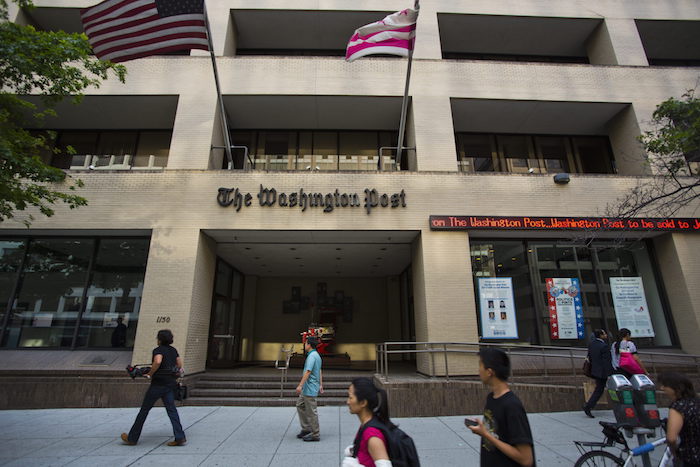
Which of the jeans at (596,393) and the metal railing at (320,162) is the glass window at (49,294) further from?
the jeans at (596,393)

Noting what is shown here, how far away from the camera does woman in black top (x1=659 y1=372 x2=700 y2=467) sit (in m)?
3.18

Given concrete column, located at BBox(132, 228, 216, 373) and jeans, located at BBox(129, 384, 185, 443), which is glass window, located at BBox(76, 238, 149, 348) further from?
jeans, located at BBox(129, 384, 185, 443)

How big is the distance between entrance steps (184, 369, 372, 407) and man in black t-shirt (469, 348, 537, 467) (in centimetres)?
719

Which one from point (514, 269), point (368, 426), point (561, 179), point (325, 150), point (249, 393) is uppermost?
point (325, 150)

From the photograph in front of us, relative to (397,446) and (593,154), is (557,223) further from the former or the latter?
(397,446)

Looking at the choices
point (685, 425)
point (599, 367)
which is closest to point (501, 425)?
point (685, 425)

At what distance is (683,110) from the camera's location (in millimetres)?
8453

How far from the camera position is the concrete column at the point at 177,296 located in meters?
9.62

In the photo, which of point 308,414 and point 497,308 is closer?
point 308,414

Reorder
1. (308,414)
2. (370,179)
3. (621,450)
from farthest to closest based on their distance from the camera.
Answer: (370,179) < (308,414) < (621,450)

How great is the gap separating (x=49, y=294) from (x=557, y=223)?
51.9 ft

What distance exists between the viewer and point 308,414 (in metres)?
6.22

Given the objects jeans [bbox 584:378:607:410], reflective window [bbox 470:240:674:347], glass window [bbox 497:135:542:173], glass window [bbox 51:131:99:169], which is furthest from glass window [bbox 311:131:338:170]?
jeans [bbox 584:378:607:410]

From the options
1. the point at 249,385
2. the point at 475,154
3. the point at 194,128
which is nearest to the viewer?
the point at 249,385
